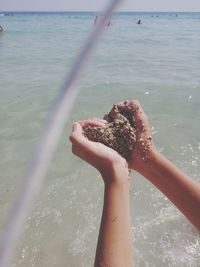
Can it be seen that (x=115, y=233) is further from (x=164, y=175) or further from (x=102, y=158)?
(x=164, y=175)

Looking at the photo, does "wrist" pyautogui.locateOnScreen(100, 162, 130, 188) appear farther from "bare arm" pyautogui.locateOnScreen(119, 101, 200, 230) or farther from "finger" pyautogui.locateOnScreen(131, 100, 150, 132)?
"finger" pyautogui.locateOnScreen(131, 100, 150, 132)

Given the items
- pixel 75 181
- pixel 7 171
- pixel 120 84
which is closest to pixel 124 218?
pixel 75 181

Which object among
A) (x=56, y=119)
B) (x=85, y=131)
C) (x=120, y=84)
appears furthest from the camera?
(x=120, y=84)

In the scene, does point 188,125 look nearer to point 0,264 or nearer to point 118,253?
point 118,253

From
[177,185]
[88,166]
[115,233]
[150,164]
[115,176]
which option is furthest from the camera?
[88,166]

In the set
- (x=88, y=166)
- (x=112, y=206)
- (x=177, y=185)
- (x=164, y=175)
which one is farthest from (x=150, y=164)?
(x=88, y=166)

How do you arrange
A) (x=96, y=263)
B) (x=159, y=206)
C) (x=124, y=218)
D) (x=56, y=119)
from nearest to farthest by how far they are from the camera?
(x=56, y=119), (x=96, y=263), (x=124, y=218), (x=159, y=206)

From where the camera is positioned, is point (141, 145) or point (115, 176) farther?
point (141, 145)
